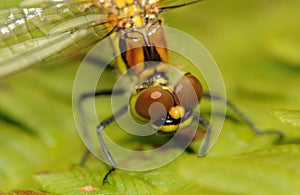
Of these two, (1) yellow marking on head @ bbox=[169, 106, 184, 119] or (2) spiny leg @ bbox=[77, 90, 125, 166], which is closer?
(1) yellow marking on head @ bbox=[169, 106, 184, 119]

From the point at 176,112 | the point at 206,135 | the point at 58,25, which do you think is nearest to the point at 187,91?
the point at 176,112

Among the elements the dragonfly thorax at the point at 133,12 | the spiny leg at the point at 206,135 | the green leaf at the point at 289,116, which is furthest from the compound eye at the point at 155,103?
the green leaf at the point at 289,116

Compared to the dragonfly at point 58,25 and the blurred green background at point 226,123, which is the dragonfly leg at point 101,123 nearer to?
the blurred green background at point 226,123

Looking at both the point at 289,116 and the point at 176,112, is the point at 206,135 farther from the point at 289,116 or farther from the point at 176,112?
the point at 289,116

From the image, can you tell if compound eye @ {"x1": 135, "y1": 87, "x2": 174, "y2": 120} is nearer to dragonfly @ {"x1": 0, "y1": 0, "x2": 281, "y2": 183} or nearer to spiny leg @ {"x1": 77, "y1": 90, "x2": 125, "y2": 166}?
dragonfly @ {"x1": 0, "y1": 0, "x2": 281, "y2": 183}

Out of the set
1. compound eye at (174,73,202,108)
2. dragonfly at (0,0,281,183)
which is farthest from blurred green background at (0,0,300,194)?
compound eye at (174,73,202,108)

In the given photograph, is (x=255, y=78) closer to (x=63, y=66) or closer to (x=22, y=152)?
(x=63, y=66)
